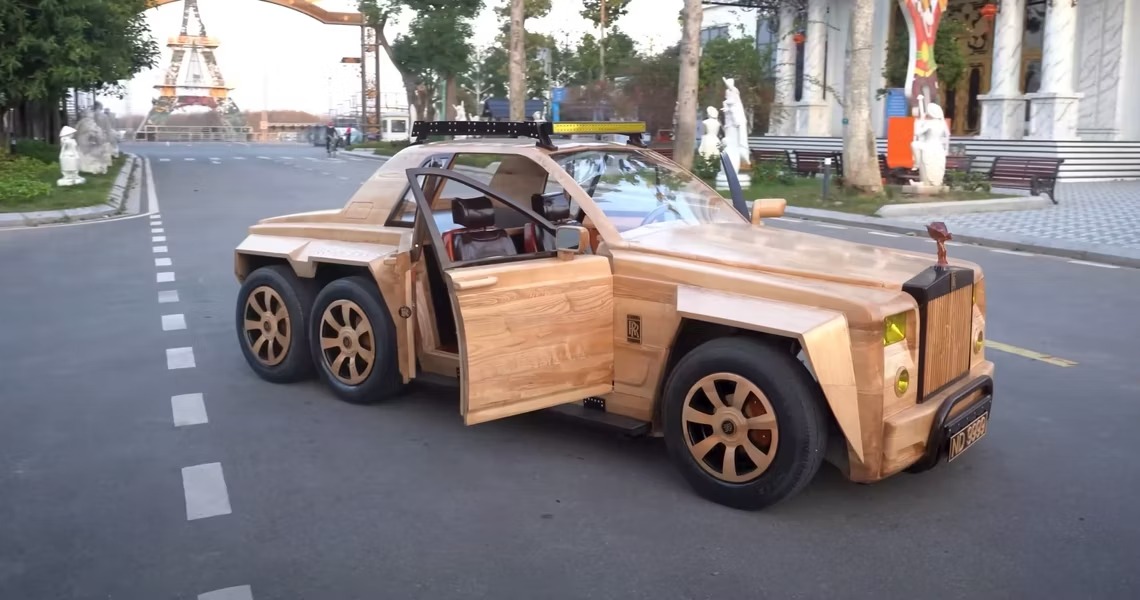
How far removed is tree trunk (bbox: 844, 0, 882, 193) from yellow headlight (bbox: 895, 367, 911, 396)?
1640cm

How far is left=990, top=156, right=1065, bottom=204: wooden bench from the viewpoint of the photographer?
21.6m

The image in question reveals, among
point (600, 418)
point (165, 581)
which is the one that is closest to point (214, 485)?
point (165, 581)

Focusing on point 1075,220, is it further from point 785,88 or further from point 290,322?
point 785,88

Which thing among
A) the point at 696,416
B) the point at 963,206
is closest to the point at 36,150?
the point at 963,206

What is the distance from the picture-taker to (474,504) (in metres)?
4.64

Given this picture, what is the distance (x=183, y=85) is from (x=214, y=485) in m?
109

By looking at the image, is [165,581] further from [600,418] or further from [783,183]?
[783,183]

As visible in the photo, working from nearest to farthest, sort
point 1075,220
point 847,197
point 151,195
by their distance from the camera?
point 1075,220 < point 847,197 < point 151,195

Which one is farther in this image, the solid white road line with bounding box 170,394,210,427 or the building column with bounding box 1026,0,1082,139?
the building column with bounding box 1026,0,1082,139

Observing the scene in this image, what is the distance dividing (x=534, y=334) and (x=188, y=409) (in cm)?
262

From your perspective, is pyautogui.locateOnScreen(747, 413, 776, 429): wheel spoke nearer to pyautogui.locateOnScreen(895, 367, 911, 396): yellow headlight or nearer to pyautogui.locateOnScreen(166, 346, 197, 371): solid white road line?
pyautogui.locateOnScreen(895, 367, 911, 396): yellow headlight

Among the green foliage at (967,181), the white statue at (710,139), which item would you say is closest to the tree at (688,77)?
the white statue at (710,139)

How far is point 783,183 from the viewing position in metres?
24.9

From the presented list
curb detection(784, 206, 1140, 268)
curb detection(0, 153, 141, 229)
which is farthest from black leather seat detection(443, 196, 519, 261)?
curb detection(0, 153, 141, 229)
